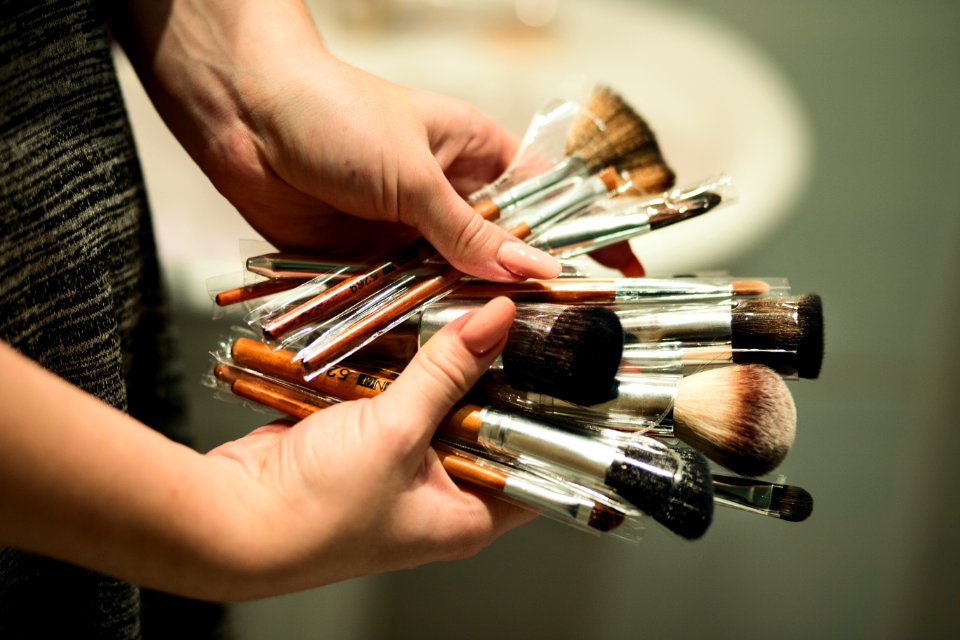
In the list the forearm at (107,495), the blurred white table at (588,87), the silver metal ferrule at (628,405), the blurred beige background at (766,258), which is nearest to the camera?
the forearm at (107,495)

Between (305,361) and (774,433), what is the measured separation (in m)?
0.22

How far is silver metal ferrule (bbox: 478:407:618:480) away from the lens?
319 millimetres

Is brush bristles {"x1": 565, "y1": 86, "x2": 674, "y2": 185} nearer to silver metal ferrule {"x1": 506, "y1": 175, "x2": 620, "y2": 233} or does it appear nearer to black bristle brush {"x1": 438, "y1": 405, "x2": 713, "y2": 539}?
silver metal ferrule {"x1": 506, "y1": 175, "x2": 620, "y2": 233}

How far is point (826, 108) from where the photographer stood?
0.85 m

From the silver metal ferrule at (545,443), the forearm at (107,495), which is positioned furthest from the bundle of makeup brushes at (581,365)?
the forearm at (107,495)

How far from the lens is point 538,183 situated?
0.43m

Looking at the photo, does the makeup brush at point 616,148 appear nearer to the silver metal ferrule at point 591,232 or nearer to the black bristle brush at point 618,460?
the silver metal ferrule at point 591,232

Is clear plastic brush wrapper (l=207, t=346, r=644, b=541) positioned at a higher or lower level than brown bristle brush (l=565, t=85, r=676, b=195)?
lower

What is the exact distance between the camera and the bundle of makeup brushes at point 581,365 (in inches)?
12.4

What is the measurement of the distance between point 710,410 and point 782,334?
55 millimetres

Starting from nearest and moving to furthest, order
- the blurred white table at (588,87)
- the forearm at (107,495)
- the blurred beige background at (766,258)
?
the forearm at (107,495) → the blurred white table at (588,87) → the blurred beige background at (766,258)

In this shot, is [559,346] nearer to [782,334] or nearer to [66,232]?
[782,334]

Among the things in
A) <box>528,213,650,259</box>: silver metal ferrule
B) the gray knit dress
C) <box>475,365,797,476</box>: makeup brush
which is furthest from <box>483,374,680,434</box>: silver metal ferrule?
the gray knit dress

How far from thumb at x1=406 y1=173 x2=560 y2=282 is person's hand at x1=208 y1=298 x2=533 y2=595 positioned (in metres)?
0.04
